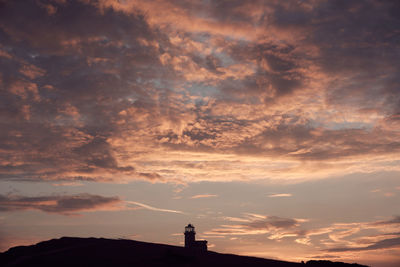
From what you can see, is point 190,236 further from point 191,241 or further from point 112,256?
point 112,256

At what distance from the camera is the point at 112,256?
42.6 meters

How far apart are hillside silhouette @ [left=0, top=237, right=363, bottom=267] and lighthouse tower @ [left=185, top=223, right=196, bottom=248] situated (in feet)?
39.6

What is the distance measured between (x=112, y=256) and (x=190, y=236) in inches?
883

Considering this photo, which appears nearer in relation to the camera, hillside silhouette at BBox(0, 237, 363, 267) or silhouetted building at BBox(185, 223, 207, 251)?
hillside silhouette at BBox(0, 237, 363, 267)

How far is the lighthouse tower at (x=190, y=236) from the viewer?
6284 cm

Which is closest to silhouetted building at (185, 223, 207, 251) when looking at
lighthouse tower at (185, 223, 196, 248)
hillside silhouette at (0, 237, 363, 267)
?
lighthouse tower at (185, 223, 196, 248)

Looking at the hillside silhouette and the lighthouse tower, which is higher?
the lighthouse tower

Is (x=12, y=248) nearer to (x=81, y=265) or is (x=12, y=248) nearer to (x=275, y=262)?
(x=81, y=265)

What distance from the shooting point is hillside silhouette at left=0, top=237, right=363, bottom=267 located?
40250mm

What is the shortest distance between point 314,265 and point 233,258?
29.8 ft

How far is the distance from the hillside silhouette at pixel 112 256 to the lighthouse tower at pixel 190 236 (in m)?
12.1

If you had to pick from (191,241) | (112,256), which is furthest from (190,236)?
(112,256)

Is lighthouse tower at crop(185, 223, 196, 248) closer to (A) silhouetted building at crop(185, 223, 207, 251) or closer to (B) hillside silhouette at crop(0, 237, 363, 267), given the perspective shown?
(A) silhouetted building at crop(185, 223, 207, 251)

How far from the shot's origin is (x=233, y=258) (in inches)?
1777
